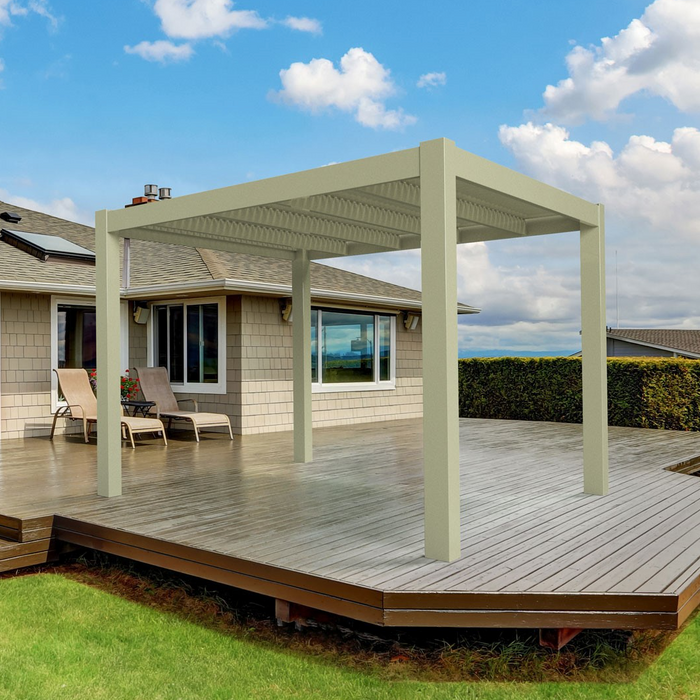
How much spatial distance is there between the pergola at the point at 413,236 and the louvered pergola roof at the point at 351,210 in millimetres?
11

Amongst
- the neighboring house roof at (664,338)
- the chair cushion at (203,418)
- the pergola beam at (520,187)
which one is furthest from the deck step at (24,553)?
the neighboring house roof at (664,338)

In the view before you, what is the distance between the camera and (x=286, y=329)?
11.1m

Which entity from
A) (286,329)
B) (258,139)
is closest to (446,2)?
(258,139)

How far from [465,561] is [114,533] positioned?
243 centimetres

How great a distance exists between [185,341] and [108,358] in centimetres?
528

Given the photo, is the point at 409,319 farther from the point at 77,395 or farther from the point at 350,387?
the point at 77,395

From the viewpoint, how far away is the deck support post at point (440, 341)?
3750mm

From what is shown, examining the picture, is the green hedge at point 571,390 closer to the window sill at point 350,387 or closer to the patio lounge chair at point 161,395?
the window sill at point 350,387

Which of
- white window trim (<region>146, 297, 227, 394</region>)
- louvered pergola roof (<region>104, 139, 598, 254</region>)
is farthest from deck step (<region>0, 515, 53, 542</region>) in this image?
Answer: white window trim (<region>146, 297, 227, 394</region>)

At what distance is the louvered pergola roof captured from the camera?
409 cm

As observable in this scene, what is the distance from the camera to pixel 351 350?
1238 centimetres

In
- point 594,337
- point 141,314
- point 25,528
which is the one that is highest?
point 141,314

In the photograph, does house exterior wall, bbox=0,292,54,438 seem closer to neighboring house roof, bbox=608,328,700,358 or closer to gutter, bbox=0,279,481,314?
gutter, bbox=0,279,481,314

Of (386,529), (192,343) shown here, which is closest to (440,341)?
(386,529)
